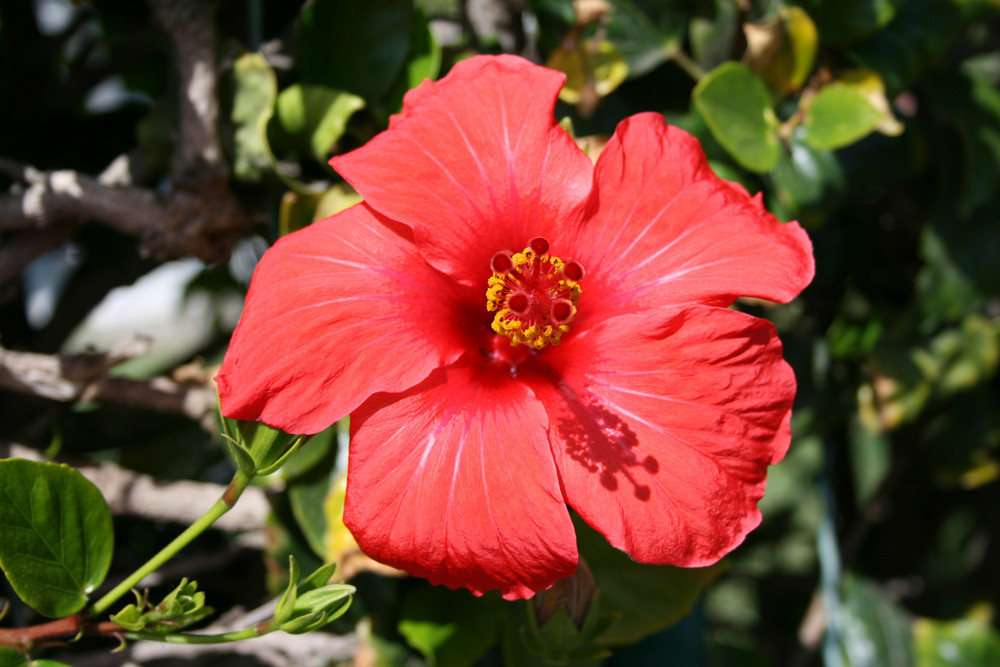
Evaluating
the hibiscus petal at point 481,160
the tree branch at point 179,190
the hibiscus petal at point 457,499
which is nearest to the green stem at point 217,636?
the hibiscus petal at point 457,499

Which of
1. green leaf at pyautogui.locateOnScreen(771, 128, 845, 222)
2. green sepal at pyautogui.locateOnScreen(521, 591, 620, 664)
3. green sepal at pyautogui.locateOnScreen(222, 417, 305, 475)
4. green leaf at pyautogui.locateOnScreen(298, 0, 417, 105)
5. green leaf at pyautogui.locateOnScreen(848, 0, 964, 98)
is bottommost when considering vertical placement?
green sepal at pyautogui.locateOnScreen(521, 591, 620, 664)

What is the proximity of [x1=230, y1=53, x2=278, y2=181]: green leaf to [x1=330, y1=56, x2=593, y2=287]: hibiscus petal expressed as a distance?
0.32m

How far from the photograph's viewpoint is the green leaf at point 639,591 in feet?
3.20

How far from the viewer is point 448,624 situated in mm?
957

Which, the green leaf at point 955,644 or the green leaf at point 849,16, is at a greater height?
the green leaf at point 849,16

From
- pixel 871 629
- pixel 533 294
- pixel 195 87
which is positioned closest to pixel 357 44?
pixel 195 87

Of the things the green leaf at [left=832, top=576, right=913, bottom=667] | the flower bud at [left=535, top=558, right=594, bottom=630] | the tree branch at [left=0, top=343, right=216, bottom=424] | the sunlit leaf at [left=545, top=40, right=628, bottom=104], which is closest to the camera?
the flower bud at [left=535, top=558, right=594, bottom=630]

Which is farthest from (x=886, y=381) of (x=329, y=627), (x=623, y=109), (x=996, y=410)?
(x=329, y=627)

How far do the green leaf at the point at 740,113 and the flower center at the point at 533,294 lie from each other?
35 cm

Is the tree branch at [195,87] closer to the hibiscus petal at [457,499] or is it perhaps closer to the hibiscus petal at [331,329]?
the hibiscus petal at [331,329]

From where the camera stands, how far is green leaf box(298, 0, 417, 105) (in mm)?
963

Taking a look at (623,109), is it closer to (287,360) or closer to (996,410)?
(287,360)

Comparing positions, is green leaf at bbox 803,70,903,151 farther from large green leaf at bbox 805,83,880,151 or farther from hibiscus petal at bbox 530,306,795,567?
hibiscus petal at bbox 530,306,795,567

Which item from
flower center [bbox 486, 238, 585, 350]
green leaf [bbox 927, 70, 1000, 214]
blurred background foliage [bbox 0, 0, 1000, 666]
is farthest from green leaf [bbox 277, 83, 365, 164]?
green leaf [bbox 927, 70, 1000, 214]
